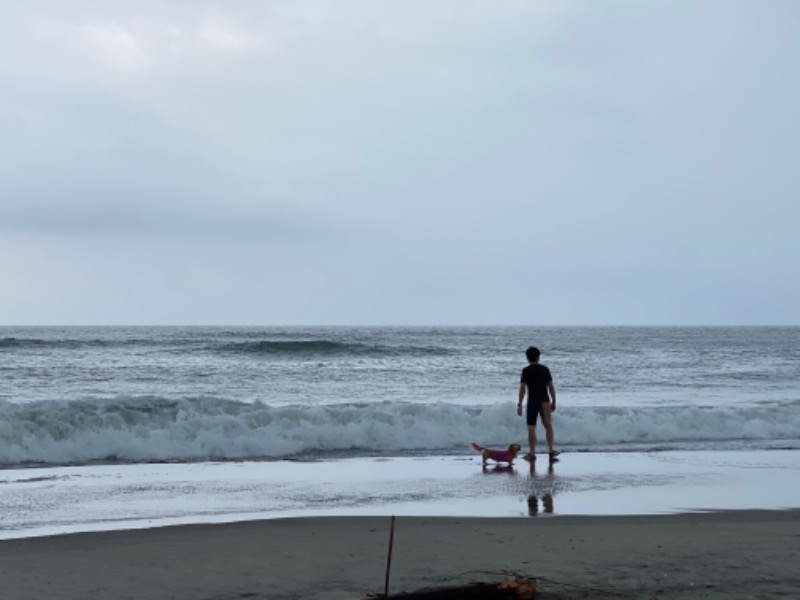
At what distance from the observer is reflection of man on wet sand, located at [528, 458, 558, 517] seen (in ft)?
28.7

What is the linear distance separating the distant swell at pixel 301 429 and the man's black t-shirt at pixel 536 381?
2.43 meters

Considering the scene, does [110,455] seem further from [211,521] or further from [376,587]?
[376,587]

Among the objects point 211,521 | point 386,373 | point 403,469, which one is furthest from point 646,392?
point 211,521

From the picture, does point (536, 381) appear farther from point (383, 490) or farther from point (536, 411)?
point (383, 490)

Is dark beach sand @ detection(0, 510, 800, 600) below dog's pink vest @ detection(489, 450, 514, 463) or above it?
above

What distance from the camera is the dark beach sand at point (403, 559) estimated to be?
533cm

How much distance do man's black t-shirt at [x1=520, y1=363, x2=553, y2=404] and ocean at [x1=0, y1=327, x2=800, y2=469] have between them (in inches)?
80.0

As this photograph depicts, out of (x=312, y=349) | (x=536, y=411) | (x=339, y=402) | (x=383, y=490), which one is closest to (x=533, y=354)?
(x=536, y=411)

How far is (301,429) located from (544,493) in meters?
6.48

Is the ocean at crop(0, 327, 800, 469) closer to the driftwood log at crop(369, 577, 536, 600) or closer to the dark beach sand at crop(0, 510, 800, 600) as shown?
the dark beach sand at crop(0, 510, 800, 600)

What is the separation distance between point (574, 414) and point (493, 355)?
2983cm

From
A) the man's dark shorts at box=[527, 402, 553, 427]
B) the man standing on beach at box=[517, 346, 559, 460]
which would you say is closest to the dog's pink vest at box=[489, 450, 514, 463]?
the man standing on beach at box=[517, 346, 559, 460]

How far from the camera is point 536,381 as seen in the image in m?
12.9

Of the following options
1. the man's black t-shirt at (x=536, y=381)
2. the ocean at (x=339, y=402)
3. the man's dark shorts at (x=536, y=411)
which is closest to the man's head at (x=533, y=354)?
the man's black t-shirt at (x=536, y=381)
